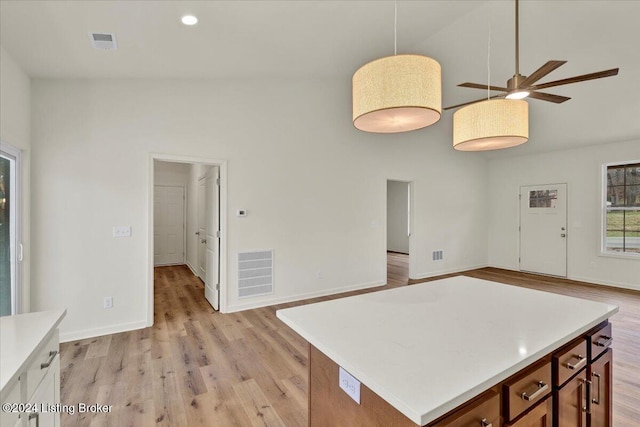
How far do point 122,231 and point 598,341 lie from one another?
416 centimetres

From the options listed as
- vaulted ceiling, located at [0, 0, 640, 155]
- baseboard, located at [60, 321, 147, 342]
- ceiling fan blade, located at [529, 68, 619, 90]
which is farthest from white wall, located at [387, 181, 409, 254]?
baseboard, located at [60, 321, 147, 342]

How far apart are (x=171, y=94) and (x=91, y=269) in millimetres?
2216

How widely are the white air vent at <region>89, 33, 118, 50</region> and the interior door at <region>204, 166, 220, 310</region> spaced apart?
1.80 m

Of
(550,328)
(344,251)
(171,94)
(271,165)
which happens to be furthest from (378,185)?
(550,328)

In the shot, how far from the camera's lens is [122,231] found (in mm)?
3482

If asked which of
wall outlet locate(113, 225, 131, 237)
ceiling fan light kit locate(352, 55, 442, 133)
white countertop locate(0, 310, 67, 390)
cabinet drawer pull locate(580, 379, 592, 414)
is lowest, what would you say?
cabinet drawer pull locate(580, 379, 592, 414)

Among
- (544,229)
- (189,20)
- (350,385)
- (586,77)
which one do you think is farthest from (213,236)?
(544,229)

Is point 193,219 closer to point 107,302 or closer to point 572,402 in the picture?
point 107,302

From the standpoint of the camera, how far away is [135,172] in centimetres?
353

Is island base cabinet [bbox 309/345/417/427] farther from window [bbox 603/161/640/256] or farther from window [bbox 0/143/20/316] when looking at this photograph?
window [bbox 603/161/640/256]

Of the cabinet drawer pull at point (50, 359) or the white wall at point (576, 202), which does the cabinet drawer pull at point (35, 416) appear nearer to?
the cabinet drawer pull at point (50, 359)

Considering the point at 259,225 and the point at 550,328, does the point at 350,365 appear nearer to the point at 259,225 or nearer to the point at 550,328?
the point at 550,328

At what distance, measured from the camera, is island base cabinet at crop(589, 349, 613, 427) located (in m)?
1.46

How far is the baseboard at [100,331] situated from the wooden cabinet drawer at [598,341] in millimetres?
4027
